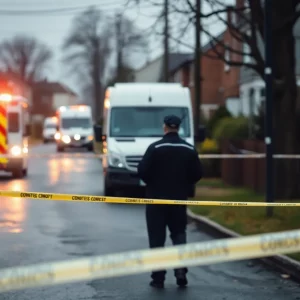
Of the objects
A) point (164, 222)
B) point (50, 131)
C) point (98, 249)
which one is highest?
point (164, 222)

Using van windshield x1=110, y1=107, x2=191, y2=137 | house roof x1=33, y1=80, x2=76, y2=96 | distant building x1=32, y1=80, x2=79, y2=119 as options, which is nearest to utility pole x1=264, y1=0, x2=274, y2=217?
van windshield x1=110, y1=107, x2=191, y2=137

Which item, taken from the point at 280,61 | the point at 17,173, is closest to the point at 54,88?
the point at 17,173

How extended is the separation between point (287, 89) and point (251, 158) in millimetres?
4026

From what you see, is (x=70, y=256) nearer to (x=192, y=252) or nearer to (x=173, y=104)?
(x=192, y=252)

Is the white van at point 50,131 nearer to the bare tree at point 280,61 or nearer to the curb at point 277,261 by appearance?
the bare tree at point 280,61

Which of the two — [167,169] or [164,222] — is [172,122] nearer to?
[167,169]

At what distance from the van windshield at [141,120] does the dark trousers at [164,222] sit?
35.6 feet

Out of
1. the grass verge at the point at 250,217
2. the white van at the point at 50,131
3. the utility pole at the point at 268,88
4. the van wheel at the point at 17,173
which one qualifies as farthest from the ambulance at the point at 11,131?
the white van at the point at 50,131

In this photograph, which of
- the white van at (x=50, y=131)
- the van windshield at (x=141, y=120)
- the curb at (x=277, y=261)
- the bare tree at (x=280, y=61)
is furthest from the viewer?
the white van at (x=50, y=131)

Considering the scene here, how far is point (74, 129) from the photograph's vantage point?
52.1m

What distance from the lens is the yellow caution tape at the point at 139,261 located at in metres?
4.45

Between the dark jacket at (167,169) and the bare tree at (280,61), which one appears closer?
the dark jacket at (167,169)

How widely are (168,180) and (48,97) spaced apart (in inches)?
5941

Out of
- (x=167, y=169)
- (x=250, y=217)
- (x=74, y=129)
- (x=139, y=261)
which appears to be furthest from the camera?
(x=74, y=129)
